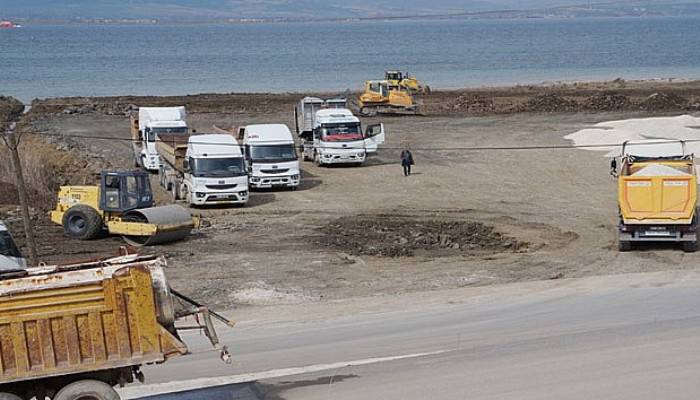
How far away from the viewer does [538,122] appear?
203ft

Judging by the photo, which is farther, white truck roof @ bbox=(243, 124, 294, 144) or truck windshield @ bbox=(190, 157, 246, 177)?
white truck roof @ bbox=(243, 124, 294, 144)

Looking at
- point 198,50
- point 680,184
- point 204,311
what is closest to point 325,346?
point 204,311

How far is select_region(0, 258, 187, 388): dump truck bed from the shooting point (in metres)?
13.4

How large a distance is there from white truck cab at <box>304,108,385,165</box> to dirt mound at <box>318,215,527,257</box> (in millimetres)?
11300

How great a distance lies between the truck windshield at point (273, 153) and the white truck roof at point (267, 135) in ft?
0.71

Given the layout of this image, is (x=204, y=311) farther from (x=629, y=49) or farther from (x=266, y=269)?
(x=629, y=49)

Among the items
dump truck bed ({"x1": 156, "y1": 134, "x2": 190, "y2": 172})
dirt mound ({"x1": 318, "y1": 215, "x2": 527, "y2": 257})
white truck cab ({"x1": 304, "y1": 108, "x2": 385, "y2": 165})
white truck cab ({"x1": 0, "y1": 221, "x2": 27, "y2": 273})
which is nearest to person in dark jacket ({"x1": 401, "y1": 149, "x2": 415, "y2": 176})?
white truck cab ({"x1": 304, "y1": 108, "x2": 385, "y2": 165})

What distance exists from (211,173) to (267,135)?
189 inches

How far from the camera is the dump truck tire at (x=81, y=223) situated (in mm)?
31781

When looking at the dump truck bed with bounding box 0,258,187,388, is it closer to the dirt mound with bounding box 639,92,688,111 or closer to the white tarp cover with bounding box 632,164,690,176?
the white tarp cover with bounding box 632,164,690,176

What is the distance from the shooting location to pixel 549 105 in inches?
2778

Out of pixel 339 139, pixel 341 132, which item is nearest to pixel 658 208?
pixel 339 139

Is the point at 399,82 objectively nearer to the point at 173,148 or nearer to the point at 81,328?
the point at 173,148

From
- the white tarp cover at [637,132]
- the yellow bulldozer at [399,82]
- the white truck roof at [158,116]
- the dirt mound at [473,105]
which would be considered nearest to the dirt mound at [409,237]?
the white truck roof at [158,116]
